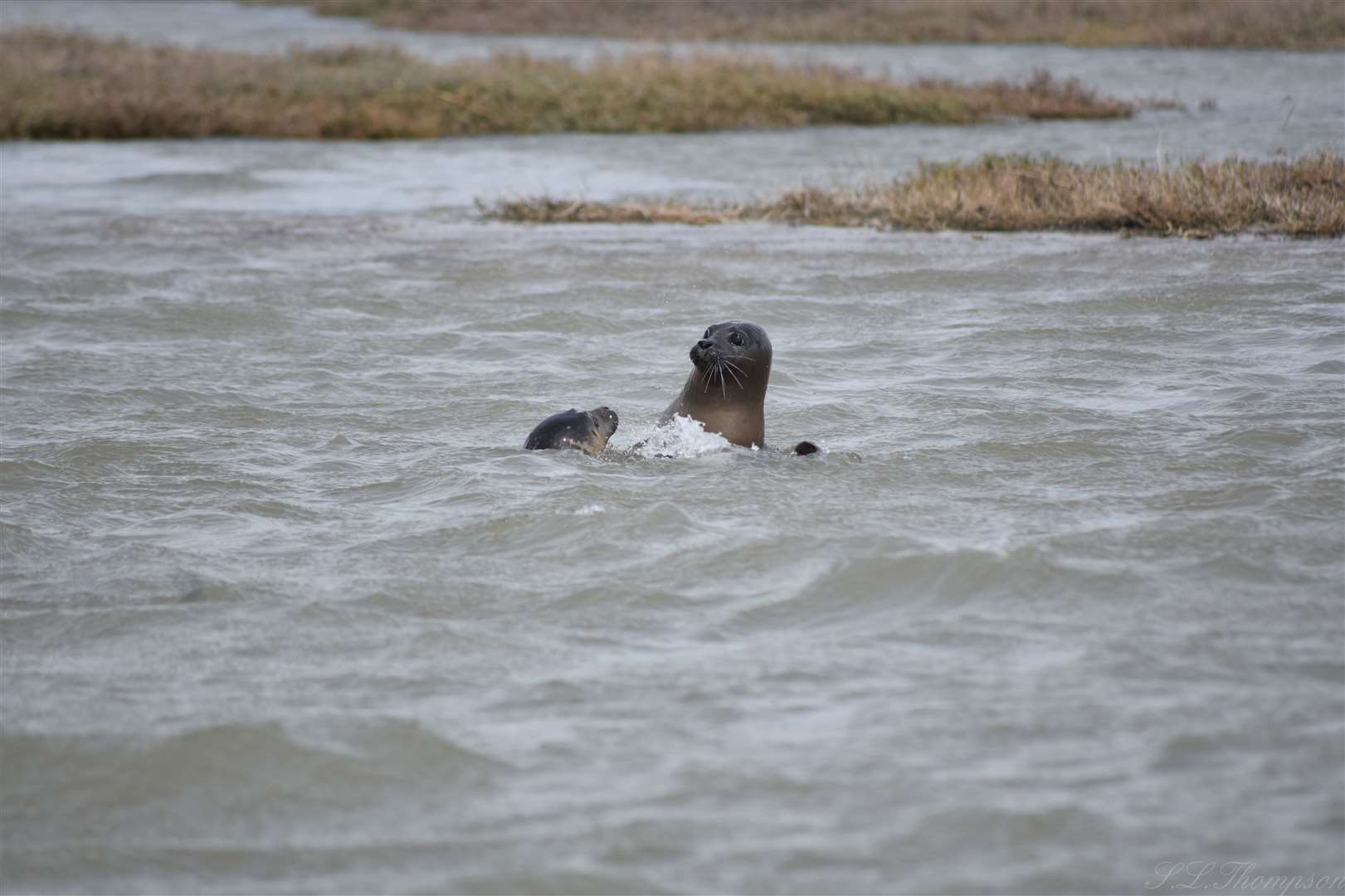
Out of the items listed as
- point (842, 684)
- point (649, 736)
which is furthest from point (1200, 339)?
point (649, 736)

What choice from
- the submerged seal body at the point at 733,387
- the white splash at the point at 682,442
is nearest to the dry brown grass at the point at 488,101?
the submerged seal body at the point at 733,387

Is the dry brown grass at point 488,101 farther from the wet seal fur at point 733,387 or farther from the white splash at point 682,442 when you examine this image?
the white splash at point 682,442

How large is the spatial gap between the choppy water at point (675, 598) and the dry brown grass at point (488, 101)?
1260cm

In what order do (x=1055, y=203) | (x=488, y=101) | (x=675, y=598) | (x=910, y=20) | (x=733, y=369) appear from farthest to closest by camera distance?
(x=910, y=20) < (x=488, y=101) < (x=1055, y=203) < (x=733, y=369) < (x=675, y=598)

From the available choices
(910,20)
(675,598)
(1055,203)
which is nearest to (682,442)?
(675,598)

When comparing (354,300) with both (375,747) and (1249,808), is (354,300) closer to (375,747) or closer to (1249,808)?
(375,747)

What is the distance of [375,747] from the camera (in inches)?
Answer: 189

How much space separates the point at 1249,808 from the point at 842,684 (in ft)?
4.64

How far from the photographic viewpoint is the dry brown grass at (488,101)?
24.9 metres

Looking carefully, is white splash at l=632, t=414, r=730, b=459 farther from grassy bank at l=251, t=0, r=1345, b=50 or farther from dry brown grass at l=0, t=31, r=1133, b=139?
grassy bank at l=251, t=0, r=1345, b=50

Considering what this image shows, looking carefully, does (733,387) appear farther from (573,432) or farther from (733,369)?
(573,432)

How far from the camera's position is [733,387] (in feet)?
27.2

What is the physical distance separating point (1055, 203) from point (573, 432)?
952 cm

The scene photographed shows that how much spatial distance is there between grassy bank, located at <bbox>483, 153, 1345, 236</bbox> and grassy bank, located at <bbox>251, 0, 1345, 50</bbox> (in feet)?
61.7
